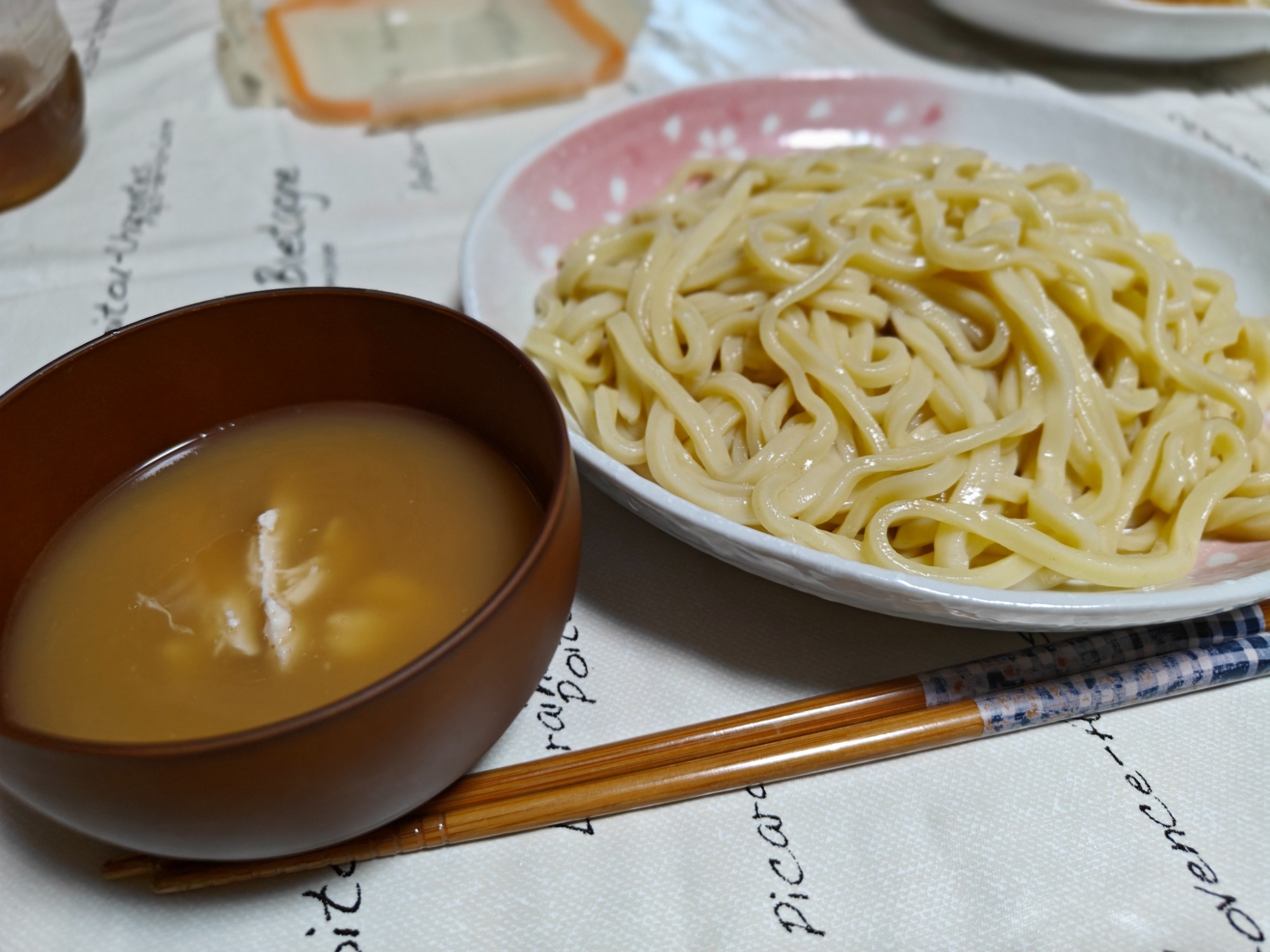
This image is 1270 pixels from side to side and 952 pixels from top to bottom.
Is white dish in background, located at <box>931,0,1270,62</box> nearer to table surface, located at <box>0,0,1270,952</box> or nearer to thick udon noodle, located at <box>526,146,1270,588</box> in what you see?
thick udon noodle, located at <box>526,146,1270,588</box>

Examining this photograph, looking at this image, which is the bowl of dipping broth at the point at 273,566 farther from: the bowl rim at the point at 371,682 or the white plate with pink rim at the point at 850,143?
the white plate with pink rim at the point at 850,143

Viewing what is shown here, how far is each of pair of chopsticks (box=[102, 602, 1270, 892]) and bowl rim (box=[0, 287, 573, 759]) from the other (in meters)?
0.22

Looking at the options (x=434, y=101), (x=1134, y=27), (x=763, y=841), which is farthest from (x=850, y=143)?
(x=763, y=841)

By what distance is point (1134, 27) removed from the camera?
2020mm

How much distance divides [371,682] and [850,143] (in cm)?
149

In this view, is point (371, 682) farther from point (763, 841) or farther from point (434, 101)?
point (434, 101)

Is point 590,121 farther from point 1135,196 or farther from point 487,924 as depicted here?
point 487,924

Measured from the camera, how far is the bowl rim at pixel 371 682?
65 centimetres

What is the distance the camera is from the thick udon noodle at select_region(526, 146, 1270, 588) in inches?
44.4

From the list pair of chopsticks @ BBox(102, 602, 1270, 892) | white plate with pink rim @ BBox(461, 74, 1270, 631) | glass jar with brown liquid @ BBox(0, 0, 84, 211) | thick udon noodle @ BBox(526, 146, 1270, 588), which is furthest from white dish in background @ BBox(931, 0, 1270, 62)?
glass jar with brown liquid @ BBox(0, 0, 84, 211)

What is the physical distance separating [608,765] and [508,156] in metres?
1.46

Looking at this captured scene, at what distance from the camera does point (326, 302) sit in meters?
1.04


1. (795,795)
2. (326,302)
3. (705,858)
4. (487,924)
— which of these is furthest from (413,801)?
(326,302)

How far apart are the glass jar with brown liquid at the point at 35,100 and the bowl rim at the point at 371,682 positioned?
997 millimetres
